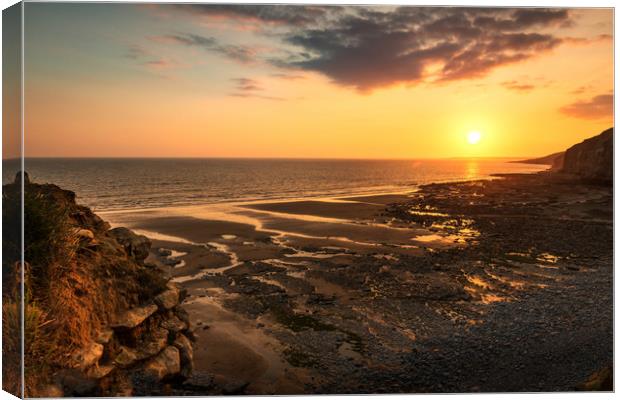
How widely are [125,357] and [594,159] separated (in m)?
72.3

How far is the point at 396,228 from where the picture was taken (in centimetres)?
A: 2828

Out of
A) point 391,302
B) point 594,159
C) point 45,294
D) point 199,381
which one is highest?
point 594,159

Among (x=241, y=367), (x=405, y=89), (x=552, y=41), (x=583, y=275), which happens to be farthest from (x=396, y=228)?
(x=241, y=367)

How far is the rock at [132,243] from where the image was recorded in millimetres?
10227

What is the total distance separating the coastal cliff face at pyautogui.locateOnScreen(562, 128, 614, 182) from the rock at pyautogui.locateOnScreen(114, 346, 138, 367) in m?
60.9

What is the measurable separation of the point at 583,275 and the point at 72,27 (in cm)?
1830

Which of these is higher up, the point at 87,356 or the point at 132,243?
the point at 132,243

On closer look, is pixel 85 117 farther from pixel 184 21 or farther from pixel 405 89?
pixel 405 89

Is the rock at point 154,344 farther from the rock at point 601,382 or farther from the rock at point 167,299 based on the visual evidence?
the rock at point 601,382

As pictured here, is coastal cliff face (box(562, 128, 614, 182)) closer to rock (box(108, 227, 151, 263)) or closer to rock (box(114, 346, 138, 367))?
rock (box(108, 227, 151, 263))

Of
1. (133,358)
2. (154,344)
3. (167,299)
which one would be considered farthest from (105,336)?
(167,299)

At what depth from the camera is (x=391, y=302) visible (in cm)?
1398

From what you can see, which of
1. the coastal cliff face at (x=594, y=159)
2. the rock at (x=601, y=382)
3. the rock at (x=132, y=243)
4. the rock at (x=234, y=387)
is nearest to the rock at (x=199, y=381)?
the rock at (x=234, y=387)

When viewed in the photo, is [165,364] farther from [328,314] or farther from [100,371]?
[328,314]
